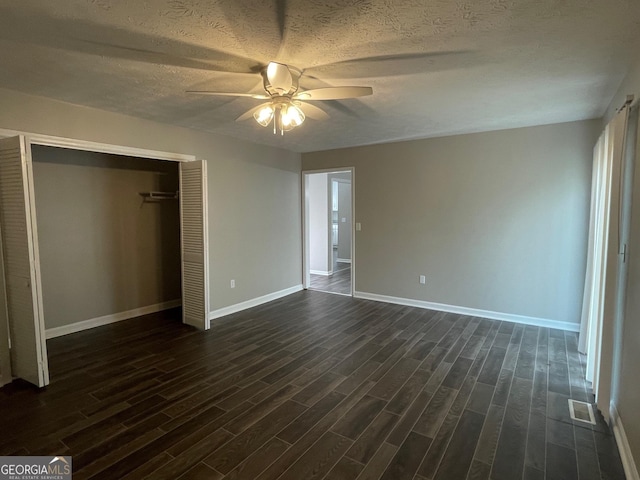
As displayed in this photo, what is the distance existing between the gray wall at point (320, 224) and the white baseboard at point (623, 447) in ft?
19.2

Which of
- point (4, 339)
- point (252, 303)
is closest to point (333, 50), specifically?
point (4, 339)

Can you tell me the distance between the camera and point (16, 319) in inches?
118

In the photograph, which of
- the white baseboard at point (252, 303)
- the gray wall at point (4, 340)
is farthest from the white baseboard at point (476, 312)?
the gray wall at point (4, 340)

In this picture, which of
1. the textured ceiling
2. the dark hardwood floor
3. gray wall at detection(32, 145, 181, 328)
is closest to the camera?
the textured ceiling

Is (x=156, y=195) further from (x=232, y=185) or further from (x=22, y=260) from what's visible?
(x=22, y=260)

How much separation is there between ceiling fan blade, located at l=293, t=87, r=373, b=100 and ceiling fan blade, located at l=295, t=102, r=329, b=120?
936mm

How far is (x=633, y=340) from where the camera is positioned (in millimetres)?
2008

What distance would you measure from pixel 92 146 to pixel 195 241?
148 cm

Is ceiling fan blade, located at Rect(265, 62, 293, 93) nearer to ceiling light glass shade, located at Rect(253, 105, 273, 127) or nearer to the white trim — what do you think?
ceiling light glass shade, located at Rect(253, 105, 273, 127)

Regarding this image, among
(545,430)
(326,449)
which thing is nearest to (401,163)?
(545,430)

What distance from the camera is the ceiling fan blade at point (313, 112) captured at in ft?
10.9

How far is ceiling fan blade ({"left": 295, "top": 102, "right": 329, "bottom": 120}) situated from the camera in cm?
333

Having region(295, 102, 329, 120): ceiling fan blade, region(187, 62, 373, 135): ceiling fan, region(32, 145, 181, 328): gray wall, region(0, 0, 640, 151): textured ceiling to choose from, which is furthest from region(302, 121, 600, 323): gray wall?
region(32, 145, 181, 328): gray wall

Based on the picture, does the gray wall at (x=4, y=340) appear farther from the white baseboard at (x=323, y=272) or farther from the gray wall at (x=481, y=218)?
the white baseboard at (x=323, y=272)
